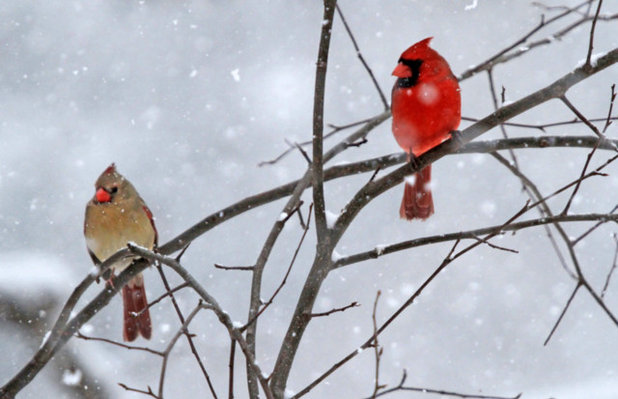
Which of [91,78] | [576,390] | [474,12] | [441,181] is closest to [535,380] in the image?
[576,390]

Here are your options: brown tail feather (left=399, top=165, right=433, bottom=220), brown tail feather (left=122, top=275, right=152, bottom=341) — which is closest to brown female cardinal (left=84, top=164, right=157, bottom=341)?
brown tail feather (left=122, top=275, right=152, bottom=341)

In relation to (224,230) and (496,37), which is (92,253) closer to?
(224,230)

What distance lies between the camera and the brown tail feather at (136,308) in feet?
9.38

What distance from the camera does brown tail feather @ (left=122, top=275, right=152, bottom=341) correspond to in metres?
2.86

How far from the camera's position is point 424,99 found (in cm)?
231

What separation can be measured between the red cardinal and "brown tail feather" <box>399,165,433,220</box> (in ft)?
0.75

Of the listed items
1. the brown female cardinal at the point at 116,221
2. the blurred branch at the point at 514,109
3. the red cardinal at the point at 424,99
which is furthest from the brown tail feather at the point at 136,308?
the blurred branch at the point at 514,109

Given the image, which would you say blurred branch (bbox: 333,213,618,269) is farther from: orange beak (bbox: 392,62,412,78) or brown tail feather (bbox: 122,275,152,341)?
brown tail feather (bbox: 122,275,152,341)

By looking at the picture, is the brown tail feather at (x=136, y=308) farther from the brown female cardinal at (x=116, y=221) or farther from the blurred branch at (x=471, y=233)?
the blurred branch at (x=471, y=233)

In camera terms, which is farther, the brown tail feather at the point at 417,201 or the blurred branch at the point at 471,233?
the brown tail feather at the point at 417,201

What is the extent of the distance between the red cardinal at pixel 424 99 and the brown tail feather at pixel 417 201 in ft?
0.75

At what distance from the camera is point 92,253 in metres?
3.15

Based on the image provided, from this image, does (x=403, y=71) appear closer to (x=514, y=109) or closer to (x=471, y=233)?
(x=514, y=109)

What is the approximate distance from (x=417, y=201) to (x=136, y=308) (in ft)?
4.39
